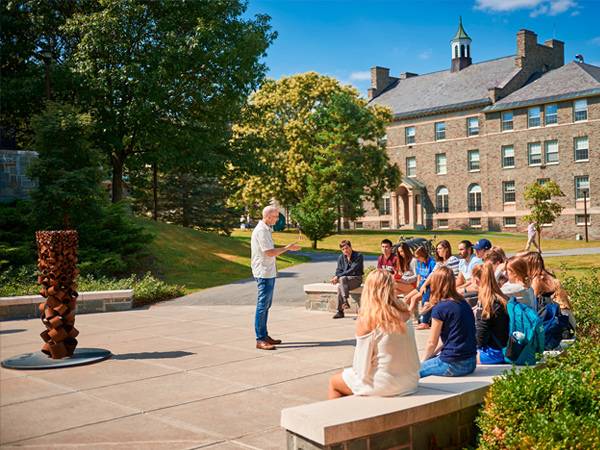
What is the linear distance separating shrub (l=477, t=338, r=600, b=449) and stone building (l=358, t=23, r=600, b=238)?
46.7 meters

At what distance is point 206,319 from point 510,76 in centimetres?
4986

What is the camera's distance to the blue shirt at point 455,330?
585 centimetres

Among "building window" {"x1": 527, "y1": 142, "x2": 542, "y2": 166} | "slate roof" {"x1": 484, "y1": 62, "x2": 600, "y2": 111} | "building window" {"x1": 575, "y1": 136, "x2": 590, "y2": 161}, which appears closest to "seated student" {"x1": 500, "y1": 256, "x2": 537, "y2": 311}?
"slate roof" {"x1": 484, "y1": 62, "x2": 600, "y2": 111}

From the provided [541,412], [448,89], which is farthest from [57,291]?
[448,89]

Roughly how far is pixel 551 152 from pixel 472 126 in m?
7.65

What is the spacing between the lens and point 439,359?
5.96 meters

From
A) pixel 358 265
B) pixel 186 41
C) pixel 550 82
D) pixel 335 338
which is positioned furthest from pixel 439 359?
pixel 550 82

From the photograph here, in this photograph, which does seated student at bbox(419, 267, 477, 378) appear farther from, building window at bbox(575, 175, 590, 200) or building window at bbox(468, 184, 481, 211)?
building window at bbox(468, 184, 481, 211)

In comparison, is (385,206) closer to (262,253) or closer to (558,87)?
(558,87)

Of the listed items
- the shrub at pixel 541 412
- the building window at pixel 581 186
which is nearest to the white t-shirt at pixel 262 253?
the shrub at pixel 541 412

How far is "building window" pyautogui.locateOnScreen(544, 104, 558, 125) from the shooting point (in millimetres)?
52031

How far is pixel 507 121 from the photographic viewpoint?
55.1 metres

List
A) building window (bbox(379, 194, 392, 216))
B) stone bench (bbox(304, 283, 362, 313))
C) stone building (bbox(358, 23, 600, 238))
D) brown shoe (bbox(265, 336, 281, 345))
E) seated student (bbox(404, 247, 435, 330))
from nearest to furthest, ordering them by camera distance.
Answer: brown shoe (bbox(265, 336, 281, 345)) < seated student (bbox(404, 247, 435, 330)) < stone bench (bbox(304, 283, 362, 313)) < stone building (bbox(358, 23, 600, 238)) < building window (bbox(379, 194, 392, 216))

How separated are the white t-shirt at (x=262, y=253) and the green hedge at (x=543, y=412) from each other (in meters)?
4.69
